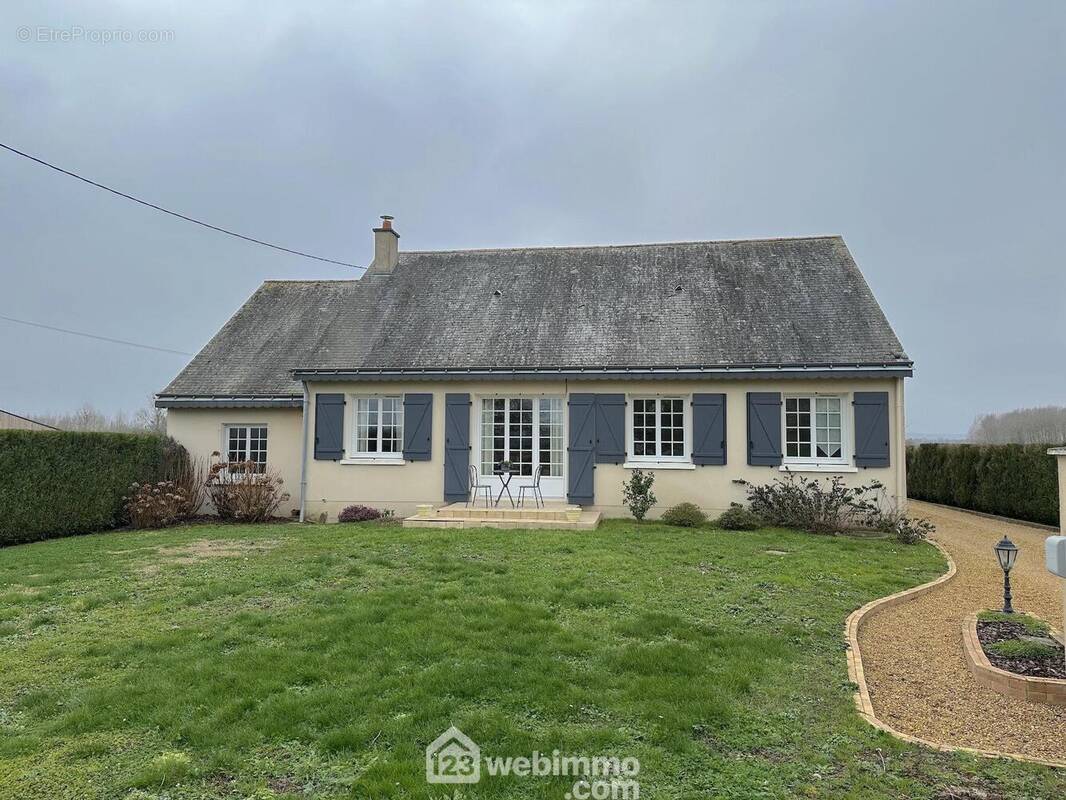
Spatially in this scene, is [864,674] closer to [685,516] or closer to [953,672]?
[953,672]

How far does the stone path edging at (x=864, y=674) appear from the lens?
325cm

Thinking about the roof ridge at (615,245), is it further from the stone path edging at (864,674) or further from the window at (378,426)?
the stone path edging at (864,674)

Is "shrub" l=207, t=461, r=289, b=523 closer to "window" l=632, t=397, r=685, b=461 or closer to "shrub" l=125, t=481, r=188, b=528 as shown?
"shrub" l=125, t=481, r=188, b=528

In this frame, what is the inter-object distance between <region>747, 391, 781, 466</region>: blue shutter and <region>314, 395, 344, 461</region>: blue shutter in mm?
7948

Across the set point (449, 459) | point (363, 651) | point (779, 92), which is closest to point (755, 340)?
point (449, 459)

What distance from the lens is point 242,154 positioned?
52.1 ft

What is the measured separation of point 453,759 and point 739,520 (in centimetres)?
847

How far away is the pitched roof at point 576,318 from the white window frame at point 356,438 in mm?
691

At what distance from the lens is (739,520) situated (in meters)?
10.6

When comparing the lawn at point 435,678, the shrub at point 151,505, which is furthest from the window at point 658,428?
the shrub at point 151,505

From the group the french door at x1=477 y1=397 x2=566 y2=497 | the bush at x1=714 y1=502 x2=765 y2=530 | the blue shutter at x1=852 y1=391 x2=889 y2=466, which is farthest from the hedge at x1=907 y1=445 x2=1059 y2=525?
the french door at x1=477 y1=397 x2=566 y2=497

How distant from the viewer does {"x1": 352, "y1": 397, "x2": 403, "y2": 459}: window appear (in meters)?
12.6

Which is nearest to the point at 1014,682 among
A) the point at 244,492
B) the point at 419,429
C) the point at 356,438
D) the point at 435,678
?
the point at 435,678

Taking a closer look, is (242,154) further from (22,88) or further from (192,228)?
(22,88)
